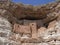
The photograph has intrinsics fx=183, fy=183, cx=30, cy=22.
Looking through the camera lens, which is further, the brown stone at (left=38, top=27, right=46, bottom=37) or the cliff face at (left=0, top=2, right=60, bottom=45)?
the brown stone at (left=38, top=27, right=46, bottom=37)

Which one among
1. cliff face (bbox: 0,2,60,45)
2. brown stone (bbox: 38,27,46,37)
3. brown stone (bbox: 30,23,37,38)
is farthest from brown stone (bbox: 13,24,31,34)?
brown stone (bbox: 38,27,46,37)

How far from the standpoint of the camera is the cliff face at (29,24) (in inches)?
228

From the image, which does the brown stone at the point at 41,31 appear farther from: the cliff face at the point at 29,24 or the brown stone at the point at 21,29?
the brown stone at the point at 21,29

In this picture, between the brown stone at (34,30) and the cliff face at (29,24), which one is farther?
the brown stone at (34,30)

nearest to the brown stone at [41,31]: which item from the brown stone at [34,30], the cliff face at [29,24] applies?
the cliff face at [29,24]

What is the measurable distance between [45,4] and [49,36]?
6.03ft

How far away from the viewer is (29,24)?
6820mm

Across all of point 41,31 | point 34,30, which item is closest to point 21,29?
point 34,30

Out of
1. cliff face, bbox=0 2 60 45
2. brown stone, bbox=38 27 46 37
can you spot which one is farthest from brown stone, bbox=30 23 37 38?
brown stone, bbox=38 27 46 37

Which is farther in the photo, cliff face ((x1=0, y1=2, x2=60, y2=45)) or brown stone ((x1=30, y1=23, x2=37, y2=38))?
brown stone ((x1=30, y1=23, x2=37, y2=38))

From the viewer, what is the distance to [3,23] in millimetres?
6211

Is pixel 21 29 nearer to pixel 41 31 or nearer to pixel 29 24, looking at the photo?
pixel 29 24

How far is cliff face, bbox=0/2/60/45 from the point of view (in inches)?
228

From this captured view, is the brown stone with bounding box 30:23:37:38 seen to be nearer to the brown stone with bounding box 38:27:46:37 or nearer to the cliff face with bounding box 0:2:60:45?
the cliff face with bounding box 0:2:60:45
